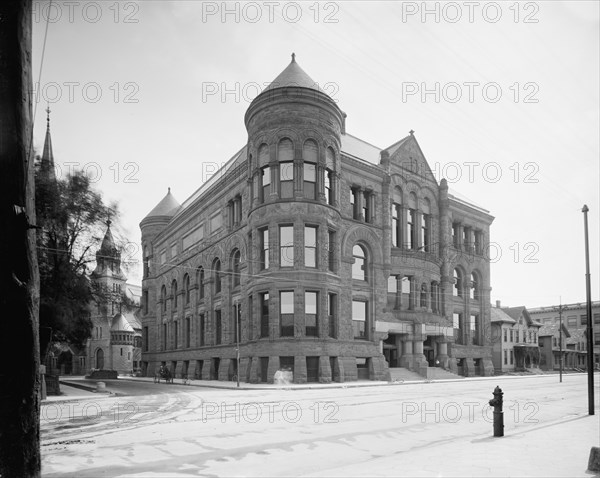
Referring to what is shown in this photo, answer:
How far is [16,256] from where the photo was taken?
17.4ft

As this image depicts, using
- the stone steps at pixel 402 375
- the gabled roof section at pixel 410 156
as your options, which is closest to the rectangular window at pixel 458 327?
the stone steps at pixel 402 375

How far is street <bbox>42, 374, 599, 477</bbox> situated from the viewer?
7969mm

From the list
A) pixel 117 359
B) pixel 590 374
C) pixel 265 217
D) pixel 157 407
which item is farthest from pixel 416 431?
pixel 117 359

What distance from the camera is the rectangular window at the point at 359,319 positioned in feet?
121

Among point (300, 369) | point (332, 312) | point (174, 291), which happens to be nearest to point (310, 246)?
point (332, 312)

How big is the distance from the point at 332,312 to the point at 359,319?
3.03 m

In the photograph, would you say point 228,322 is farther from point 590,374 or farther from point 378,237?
point 590,374

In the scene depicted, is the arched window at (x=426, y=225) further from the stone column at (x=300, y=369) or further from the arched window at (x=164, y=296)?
the arched window at (x=164, y=296)

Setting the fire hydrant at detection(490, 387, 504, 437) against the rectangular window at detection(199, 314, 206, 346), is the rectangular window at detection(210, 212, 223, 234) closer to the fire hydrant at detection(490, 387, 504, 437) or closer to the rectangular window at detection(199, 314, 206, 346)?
the rectangular window at detection(199, 314, 206, 346)

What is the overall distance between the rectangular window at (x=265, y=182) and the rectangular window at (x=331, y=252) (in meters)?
4.99

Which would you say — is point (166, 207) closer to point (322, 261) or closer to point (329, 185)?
point (329, 185)

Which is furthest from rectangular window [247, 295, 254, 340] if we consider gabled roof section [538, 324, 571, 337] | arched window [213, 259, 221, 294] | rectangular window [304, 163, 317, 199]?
gabled roof section [538, 324, 571, 337]

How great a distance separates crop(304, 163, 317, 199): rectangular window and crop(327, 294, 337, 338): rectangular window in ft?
22.5

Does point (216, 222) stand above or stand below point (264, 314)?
above
